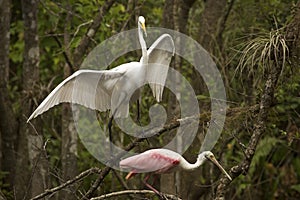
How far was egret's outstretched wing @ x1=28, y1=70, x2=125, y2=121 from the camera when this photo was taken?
17.0 feet

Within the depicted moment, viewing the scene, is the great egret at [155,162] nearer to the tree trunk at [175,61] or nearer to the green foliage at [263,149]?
the tree trunk at [175,61]

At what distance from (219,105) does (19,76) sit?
411cm

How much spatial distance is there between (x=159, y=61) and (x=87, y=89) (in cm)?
69

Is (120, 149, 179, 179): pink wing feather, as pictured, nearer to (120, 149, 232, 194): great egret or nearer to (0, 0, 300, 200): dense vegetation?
(120, 149, 232, 194): great egret

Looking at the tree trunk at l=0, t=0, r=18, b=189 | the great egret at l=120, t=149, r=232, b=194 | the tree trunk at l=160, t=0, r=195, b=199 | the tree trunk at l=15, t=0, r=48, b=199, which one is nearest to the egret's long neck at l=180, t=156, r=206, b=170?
the great egret at l=120, t=149, r=232, b=194

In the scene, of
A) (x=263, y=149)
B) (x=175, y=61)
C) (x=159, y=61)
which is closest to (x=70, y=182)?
(x=159, y=61)

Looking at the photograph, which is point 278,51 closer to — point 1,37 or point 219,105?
point 219,105

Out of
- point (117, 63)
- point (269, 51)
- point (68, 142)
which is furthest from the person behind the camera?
point (117, 63)

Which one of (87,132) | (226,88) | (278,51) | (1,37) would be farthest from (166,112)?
(278,51)

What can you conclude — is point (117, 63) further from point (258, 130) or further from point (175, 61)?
point (258, 130)

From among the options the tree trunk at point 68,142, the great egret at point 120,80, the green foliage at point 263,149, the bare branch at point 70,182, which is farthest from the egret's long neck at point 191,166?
the green foliage at point 263,149

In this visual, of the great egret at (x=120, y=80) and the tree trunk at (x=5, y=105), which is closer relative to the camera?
the great egret at (x=120, y=80)

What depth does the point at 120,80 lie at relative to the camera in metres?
5.69

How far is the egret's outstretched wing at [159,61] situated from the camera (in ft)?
18.6
